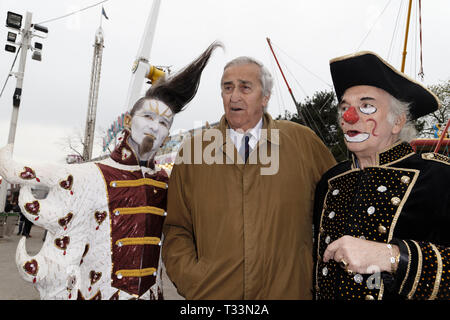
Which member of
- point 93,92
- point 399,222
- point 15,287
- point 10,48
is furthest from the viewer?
point 93,92

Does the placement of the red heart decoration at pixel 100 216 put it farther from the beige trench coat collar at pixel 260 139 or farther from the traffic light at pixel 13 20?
the traffic light at pixel 13 20

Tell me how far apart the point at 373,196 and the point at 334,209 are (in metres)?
0.25

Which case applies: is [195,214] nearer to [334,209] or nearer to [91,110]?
[334,209]

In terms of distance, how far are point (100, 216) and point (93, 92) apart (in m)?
27.9

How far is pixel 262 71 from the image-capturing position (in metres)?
2.29

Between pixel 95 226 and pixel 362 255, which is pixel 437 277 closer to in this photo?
pixel 362 255

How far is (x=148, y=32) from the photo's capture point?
37.2 feet

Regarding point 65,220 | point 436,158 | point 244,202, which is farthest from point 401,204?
point 65,220

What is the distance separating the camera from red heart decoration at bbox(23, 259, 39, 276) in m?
2.06

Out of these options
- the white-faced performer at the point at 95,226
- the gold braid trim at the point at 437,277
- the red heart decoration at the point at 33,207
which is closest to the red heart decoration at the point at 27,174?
the white-faced performer at the point at 95,226

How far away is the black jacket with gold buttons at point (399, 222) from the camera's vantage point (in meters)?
1.40

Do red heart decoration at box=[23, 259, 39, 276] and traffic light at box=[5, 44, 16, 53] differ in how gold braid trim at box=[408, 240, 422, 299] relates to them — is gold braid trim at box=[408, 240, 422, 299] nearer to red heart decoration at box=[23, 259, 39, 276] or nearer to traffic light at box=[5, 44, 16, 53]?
red heart decoration at box=[23, 259, 39, 276]

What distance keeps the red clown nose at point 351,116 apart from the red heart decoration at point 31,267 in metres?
→ 2.08
